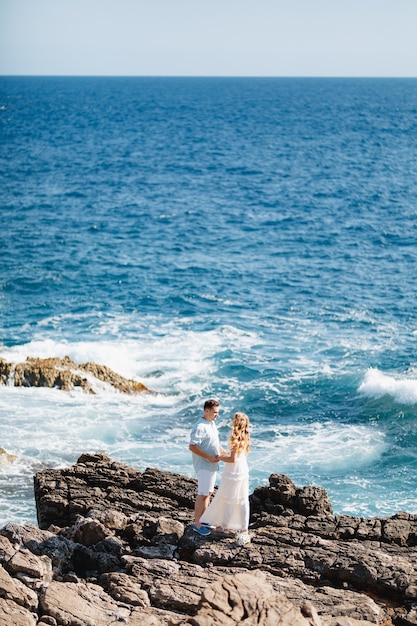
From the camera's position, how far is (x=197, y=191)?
216 feet

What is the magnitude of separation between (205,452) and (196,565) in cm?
191

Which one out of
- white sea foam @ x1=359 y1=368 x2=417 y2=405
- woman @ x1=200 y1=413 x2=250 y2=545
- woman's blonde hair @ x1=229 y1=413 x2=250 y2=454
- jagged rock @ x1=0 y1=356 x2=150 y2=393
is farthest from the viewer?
jagged rock @ x1=0 y1=356 x2=150 y2=393

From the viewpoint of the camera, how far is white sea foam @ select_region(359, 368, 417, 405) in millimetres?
28452

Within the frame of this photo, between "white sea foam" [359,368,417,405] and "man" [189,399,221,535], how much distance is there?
1562cm

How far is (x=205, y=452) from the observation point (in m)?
14.0

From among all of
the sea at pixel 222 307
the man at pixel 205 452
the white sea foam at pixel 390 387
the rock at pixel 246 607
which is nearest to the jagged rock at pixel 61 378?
the sea at pixel 222 307

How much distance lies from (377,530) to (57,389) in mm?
16535

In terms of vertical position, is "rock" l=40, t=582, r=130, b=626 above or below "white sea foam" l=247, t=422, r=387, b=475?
above

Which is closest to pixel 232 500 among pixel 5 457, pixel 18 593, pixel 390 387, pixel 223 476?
pixel 223 476

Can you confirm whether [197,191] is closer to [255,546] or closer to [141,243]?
[141,243]

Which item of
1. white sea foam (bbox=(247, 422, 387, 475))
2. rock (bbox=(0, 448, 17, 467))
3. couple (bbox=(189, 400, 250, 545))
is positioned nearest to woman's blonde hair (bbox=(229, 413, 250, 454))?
couple (bbox=(189, 400, 250, 545))

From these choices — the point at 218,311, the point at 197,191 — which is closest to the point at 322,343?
the point at 218,311

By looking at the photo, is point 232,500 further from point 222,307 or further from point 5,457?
point 222,307

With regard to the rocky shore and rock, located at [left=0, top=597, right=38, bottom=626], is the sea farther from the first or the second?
rock, located at [left=0, top=597, right=38, bottom=626]
